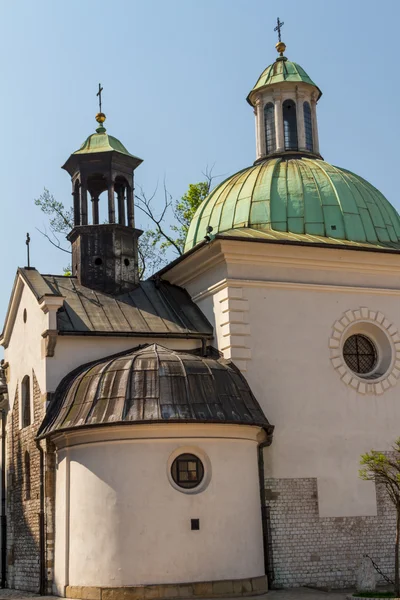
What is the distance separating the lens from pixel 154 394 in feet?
56.3

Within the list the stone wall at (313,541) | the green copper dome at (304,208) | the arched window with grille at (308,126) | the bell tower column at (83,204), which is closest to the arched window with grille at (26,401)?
the bell tower column at (83,204)

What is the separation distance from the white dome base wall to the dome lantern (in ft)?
30.0

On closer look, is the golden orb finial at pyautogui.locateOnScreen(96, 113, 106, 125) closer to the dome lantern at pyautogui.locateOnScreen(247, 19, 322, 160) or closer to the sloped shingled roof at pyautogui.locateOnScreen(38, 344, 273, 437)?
the dome lantern at pyautogui.locateOnScreen(247, 19, 322, 160)

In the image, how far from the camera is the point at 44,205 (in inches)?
1260

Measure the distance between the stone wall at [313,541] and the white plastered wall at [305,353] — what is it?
25 cm

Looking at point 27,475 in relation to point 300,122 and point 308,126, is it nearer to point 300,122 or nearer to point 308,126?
point 300,122

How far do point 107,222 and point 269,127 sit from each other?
533cm

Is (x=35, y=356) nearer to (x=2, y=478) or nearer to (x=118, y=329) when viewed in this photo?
(x=118, y=329)

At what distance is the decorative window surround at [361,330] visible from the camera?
782 inches

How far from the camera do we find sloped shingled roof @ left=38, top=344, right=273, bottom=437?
1695 centimetres

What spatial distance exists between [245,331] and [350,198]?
452 centimetres

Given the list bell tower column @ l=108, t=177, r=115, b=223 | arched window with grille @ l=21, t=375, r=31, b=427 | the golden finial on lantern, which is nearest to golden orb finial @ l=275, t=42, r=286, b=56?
the golden finial on lantern

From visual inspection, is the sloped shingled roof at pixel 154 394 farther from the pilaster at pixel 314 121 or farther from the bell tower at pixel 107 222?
the pilaster at pixel 314 121

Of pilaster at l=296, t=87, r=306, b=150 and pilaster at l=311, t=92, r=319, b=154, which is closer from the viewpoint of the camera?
pilaster at l=296, t=87, r=306, b=150
